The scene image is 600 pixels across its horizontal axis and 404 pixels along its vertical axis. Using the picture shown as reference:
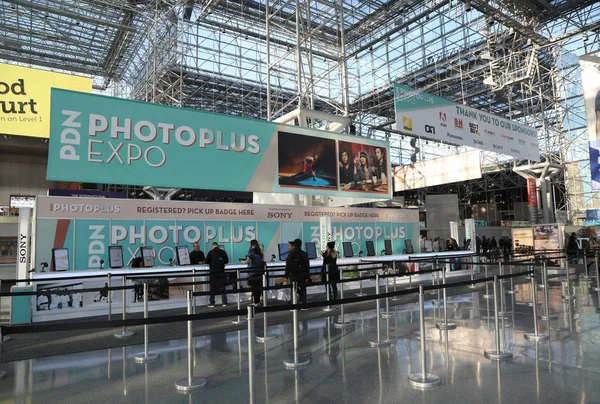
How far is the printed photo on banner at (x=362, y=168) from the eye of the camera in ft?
47.4

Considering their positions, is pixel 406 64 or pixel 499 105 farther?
pixel 499 105

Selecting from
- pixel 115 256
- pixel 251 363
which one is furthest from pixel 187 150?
pixel 251 363

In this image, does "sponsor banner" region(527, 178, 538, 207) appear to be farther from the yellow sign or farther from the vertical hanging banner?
the yellow sign

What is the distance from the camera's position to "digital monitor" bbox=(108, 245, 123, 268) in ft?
37.9

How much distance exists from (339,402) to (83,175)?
8680 mm

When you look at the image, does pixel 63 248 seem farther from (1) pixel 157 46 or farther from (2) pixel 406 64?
(2) pixel 406 64

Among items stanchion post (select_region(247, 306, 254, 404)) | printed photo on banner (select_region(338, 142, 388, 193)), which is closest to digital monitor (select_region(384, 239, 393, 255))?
printed photo on banner (select_region(338, 142, 388, 193))

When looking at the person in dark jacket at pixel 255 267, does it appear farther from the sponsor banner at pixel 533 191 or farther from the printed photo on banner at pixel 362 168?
the sponsor banner at pixel 533 191

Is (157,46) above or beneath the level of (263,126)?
above

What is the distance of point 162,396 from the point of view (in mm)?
4066

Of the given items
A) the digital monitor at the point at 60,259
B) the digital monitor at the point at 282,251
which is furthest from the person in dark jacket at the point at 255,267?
the digital monitor at the point at 60,259

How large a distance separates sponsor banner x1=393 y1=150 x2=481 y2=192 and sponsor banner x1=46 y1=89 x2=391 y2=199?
27.4 feet

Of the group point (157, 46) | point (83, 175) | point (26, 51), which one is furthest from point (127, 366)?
point (26, 51)

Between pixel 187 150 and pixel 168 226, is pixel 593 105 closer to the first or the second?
pixel 187 150
